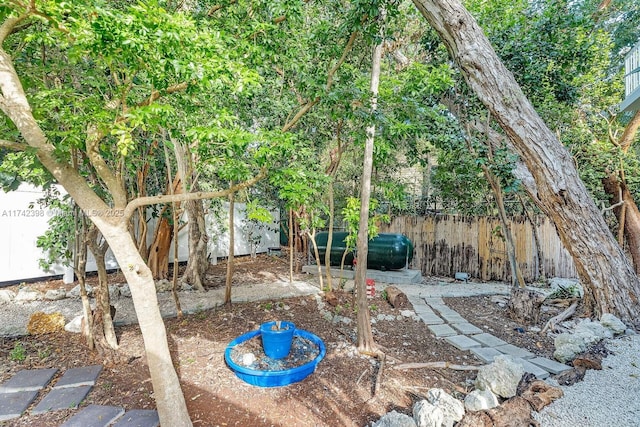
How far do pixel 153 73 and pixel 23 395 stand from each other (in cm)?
258

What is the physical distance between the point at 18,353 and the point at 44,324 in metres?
0.56

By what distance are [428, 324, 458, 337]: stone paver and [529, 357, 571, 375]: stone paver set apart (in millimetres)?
922

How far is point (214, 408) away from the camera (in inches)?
92.4

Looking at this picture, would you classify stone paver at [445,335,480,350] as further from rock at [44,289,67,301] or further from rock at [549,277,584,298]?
rock at [44,289,67,301]

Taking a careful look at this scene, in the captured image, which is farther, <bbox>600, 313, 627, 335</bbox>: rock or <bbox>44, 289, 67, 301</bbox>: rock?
<bbox>44, 289, 67, 301</bbox>: rock

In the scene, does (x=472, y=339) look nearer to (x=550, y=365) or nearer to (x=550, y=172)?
(x=550, y=365)

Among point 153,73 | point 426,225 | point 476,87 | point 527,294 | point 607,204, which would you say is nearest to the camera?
point 153,73

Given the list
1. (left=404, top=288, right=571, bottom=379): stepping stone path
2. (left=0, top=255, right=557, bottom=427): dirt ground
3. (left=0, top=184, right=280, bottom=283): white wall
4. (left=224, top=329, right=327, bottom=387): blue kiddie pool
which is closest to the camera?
(left=0, top=255, right=557, bottom=427): dirt ground

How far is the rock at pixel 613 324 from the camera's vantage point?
12.4ft

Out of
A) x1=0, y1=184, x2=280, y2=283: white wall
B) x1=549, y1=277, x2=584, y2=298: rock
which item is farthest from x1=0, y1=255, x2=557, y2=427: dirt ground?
x1=0, y1=184, x2=280, y2=283: white wall

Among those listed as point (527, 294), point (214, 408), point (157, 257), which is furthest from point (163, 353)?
point (527, 294)

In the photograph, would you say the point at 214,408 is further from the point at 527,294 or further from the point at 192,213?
the point at 527,294

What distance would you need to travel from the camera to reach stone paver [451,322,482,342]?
4.06 metres

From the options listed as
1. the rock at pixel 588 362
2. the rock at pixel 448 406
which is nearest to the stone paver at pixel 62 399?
the rock at pixel 448 406
